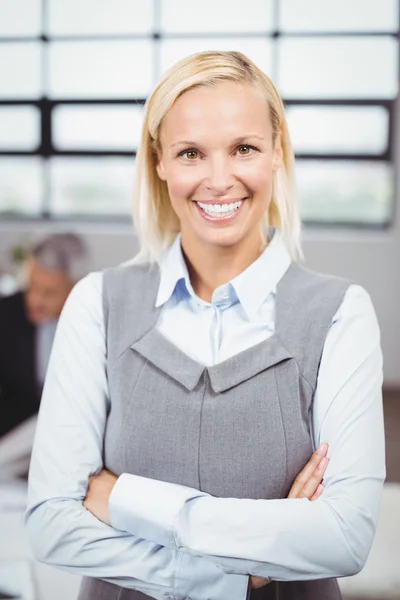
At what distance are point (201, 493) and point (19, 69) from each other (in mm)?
3812

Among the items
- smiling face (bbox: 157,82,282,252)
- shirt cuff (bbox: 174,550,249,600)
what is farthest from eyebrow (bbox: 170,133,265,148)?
shirt cuff (bbox: 174,550,249,600)

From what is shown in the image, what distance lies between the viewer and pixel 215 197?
118 centimetres

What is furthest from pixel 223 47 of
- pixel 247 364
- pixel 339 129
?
pixel 247 364

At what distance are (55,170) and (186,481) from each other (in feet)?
12.1

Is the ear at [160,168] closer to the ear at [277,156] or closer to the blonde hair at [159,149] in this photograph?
the blonde hair at [159,149]

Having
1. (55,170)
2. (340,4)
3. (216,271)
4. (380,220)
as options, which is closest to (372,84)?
(340,4)

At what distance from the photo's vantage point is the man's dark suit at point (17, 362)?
140 inches

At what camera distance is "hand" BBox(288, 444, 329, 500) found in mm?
1137

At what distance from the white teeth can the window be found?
9.87ft

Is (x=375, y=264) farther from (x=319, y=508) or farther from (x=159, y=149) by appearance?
(x=319, y=508)

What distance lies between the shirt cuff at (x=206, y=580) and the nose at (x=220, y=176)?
0.53 metres

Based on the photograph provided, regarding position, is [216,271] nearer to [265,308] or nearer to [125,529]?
[265,308]

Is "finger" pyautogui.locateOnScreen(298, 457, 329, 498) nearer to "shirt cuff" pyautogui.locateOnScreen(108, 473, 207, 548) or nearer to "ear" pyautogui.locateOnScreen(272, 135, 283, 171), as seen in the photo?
"shirt cuff" pyautogui.locateOnScreen(108, 473, 207, 548)

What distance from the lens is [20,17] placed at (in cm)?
433
